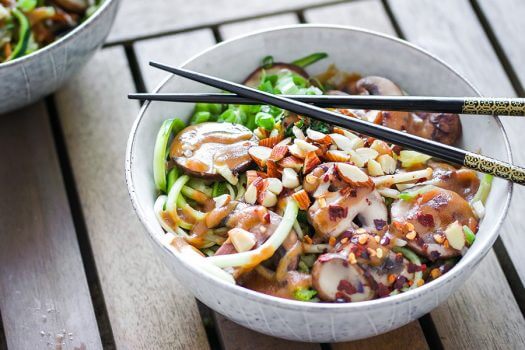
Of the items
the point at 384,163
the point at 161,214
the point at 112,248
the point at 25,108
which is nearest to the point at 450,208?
the point at 384,163

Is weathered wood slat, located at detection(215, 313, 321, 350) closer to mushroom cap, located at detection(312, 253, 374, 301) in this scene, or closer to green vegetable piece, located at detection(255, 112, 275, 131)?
mushroom cap, located at detection(312, 253, 374, 301)

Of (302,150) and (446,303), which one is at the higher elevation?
(302,150)

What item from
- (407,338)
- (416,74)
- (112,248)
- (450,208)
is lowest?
(407,338)

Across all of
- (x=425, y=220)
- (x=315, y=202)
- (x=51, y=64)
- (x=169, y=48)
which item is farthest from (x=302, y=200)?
(x=169, y=48)

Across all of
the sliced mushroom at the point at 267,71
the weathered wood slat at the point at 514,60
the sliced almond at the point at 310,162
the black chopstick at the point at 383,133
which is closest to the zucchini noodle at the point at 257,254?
the sliced almond at the point at 310,162

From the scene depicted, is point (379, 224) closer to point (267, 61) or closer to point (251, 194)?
point (251, 194)

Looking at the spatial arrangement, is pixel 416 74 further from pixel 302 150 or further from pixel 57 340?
pixel 57 340

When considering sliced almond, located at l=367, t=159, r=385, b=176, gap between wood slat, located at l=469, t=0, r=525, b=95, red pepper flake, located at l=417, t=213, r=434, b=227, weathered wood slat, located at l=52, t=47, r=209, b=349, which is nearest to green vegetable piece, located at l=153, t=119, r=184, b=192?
weathered wood slat, located at l=52, t=47, r=209, b=349
